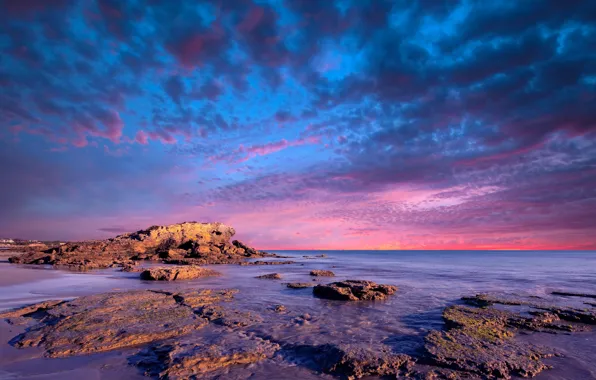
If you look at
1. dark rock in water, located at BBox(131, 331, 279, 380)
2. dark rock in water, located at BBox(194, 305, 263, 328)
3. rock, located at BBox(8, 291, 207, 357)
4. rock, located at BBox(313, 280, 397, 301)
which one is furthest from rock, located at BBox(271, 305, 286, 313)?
→ dark rock in water, located at BBox(131, 331, 279, 380)

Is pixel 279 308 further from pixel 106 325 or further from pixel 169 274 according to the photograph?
pixel 169 274

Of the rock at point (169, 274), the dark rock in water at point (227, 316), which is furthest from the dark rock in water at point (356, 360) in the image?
the rock at point (169, 274)

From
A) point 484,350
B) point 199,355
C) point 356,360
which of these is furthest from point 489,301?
point 199,355

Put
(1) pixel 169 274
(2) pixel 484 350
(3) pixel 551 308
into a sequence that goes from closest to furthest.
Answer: (2) pixel 484 350
(3) pixel 551 308
(1) pixel 169 274

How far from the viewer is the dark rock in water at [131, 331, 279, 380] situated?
18.9ft

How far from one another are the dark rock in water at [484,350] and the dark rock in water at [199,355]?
4.20 m

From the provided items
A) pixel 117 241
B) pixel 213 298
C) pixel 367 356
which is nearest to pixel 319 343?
pixel 367 356

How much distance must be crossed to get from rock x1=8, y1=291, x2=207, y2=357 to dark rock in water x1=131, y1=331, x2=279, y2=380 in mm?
919

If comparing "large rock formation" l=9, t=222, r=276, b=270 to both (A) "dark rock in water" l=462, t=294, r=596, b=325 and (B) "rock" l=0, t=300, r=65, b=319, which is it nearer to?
(B) "rock" l=0, t=300, r=65, b=319

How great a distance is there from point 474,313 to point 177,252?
45.5 m

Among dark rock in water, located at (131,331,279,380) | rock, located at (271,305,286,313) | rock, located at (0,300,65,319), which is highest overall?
rock, located at (0,300,65,319)

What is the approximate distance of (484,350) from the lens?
6.92 meters

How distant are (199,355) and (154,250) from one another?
4947 centimetres

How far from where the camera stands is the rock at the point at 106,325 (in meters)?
6.97
